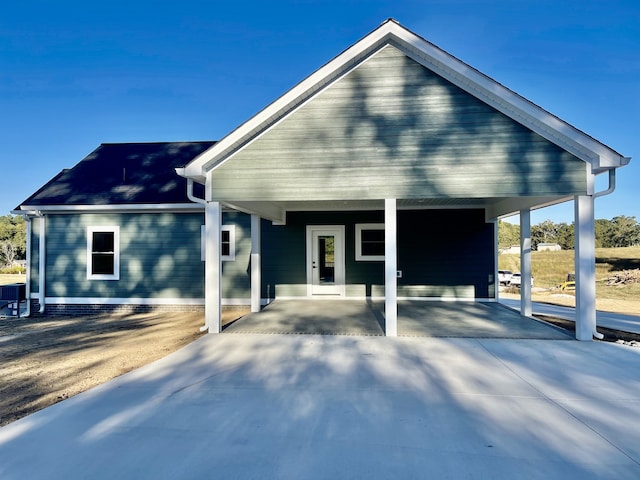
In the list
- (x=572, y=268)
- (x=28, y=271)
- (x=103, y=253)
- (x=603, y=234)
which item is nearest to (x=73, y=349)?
(x=103, y=253)

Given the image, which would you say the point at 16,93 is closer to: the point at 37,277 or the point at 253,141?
the point at 37,277

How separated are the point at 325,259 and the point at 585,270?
21.1 ft

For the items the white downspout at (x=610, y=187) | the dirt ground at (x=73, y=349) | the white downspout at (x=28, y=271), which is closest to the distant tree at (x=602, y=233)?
the white downspout at (x=610, y=187)

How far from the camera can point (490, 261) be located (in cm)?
1020

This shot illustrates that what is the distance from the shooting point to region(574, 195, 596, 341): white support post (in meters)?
6.04

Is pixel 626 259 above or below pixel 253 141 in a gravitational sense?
below

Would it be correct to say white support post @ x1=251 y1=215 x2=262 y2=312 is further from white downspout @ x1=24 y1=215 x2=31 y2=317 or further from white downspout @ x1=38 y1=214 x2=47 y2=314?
white downspout @ x1=24 y1=215 x2=31 y2=317

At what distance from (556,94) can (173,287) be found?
1526cm

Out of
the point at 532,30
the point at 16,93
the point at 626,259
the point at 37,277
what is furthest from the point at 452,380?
the point at 626,259

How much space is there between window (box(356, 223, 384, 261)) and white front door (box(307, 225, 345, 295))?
1.69ft

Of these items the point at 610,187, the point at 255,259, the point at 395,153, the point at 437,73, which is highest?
the point at 437,73

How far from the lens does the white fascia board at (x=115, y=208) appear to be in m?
9.55

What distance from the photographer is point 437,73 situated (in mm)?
6445

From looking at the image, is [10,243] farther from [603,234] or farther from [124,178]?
[603,234]
